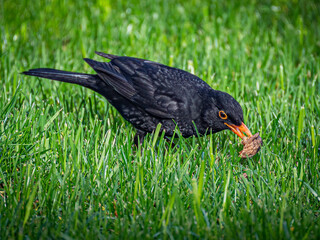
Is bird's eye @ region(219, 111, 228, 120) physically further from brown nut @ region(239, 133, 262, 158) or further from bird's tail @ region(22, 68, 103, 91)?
bird's tail @ region(22, 68, 103, 91)

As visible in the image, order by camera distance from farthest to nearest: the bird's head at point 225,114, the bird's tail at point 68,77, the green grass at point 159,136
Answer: the bird's tail at point 68,77 < the bird's head at point 225,114 < the green grass at point 159,136

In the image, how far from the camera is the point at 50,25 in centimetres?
650

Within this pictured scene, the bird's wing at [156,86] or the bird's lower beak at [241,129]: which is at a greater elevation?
the bird's wing at [156,86]

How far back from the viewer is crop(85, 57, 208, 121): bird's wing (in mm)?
3746

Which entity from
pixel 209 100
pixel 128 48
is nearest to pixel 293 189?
pixel 209 100

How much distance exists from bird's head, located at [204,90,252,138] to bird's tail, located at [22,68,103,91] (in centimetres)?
116

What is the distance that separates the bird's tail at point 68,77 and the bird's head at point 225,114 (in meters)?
1.16

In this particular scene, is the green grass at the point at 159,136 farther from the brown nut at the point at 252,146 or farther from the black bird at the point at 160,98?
the black bird at the point at 160,98

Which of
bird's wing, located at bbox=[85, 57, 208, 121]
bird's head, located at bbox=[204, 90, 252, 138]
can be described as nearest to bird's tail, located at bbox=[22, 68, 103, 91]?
bird's wing, located at bbox=[85, 57, 208, 121]

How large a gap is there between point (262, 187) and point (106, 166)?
1.17m

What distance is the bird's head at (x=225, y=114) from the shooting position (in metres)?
3.53

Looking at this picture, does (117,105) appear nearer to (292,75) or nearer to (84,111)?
(84,111)

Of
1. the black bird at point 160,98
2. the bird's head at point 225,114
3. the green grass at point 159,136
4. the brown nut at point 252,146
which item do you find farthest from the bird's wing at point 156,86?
the brown nut at point 252,146

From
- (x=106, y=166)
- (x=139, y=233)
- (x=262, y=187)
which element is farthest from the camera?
(x=106, y=166)
